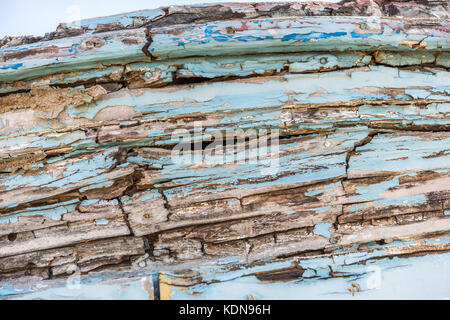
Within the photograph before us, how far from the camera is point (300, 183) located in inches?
58.6

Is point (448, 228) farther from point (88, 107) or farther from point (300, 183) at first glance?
point (88, 107)

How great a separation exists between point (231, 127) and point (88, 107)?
687mm

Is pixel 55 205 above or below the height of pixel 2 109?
below

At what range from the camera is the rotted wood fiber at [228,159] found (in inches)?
55.7

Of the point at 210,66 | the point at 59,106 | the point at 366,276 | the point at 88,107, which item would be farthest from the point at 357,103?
the point at 59,106

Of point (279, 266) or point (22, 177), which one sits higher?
point (22, 177)

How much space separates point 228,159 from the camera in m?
1.46

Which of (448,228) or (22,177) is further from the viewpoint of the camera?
(448,228)

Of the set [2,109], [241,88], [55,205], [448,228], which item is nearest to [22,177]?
[55,205]

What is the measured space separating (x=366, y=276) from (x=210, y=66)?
1273 mm

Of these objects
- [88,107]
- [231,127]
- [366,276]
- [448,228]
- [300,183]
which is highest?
[88,107]

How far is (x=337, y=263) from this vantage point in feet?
4.92

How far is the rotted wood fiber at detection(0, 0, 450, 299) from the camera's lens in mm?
1414

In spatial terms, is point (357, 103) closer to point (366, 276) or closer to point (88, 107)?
point (366, 276)
